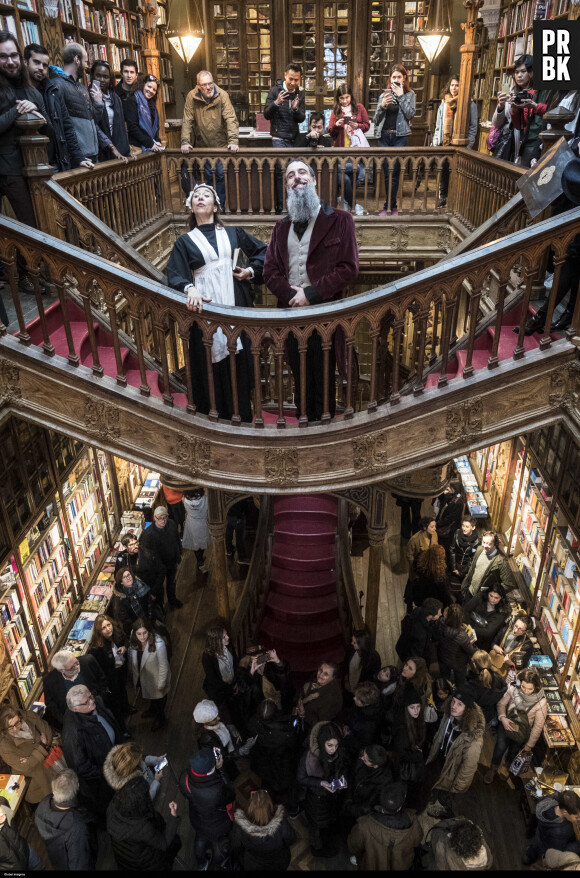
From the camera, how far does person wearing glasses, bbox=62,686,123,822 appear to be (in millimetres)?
4191

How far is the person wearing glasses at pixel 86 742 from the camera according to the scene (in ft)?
13.8

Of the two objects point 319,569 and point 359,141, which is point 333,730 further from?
point 359,141

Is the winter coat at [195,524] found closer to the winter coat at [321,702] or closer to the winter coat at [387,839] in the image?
the winter coat at [321,702]

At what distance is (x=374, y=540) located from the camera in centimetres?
534

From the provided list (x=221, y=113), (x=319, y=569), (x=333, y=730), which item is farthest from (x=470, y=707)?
(x=221, y=113)

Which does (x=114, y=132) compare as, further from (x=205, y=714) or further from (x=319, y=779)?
(x=319, y=779)

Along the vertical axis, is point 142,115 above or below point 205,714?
above

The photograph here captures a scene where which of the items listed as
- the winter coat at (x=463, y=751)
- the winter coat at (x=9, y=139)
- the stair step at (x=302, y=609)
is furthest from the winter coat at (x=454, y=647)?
the winter coat at (x=9, y=139)

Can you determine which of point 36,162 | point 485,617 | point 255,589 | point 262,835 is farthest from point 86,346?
point 485,617

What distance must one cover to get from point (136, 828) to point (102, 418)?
95.1 inches

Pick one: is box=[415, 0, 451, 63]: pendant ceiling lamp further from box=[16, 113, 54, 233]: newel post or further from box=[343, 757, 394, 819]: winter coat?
box=[343, 757, 394, 819]: winter coat

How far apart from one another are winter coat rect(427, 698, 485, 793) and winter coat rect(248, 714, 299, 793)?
106 cm

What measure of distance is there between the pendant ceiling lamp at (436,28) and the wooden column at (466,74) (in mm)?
306

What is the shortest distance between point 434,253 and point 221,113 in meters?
3.10
